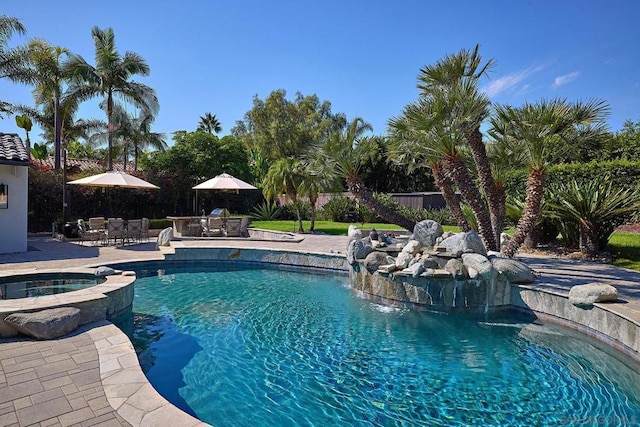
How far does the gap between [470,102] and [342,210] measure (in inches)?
673

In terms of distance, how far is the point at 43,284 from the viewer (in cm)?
816

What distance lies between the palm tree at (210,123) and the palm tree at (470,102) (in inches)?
1860

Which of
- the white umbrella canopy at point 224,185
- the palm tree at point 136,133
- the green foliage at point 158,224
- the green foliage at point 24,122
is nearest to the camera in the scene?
the white umbrella canopy at point 224,185

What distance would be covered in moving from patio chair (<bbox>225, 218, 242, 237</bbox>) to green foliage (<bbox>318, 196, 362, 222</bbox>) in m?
9.41

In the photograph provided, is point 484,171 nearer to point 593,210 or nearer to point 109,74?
point 593,210

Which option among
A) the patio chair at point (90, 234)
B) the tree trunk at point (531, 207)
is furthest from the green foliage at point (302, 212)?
the tree trunk at point (531, 207)

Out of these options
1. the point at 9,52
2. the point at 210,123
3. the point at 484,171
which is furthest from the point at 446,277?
the point at 210,123

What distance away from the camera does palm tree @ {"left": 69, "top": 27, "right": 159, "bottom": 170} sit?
21.7 metres

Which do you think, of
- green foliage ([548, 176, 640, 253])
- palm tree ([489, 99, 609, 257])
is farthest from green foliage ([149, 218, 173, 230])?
green foliage ([548, 176, 640, 253])

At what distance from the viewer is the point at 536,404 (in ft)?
15.9

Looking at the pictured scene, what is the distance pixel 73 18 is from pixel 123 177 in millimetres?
5933

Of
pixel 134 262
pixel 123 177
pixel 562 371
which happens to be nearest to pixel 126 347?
pixel 562 371

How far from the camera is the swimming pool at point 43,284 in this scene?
7.40 metres

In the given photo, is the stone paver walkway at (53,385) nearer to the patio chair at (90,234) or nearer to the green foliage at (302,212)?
the patio chair at (90,234)
